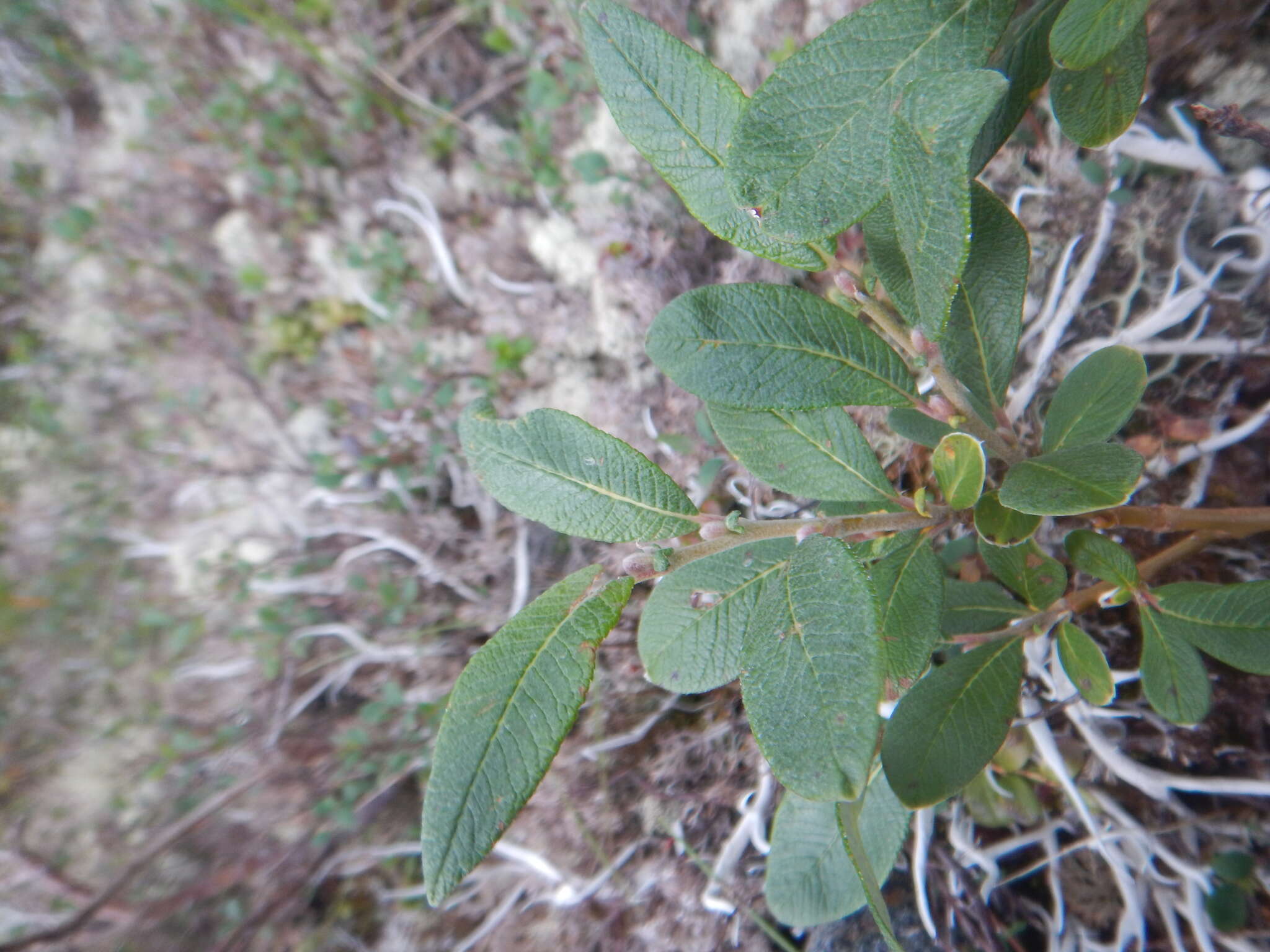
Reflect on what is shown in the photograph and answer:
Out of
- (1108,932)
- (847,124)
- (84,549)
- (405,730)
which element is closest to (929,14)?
(847,124)

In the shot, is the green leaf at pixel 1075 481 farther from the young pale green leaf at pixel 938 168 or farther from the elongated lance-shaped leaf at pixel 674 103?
the elongated lance-shaped leaf at pixel 674 103

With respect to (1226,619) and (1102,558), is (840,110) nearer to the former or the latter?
(1102,558)

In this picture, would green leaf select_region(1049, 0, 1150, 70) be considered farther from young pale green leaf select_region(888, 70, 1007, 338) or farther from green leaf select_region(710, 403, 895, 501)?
green leaf select_region(710, 403, 895, 501)

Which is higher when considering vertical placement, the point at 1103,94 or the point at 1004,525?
the point at 1103,94

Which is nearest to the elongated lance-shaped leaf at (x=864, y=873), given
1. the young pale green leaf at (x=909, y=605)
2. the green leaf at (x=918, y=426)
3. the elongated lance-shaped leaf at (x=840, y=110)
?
the young pale green leaf at (x=909, y=605)

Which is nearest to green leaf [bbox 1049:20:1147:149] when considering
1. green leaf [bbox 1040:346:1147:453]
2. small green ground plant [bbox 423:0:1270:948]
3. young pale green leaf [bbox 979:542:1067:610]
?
small green ground plant [bbox 423:0:1270:948]

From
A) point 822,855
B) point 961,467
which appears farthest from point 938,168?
point 822,855

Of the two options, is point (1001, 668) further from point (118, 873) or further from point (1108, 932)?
point (118, 873)
